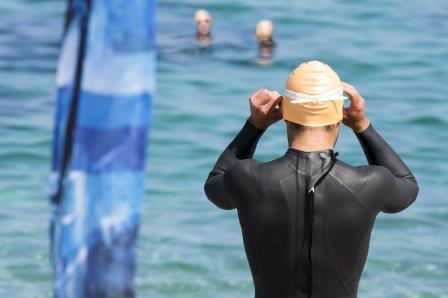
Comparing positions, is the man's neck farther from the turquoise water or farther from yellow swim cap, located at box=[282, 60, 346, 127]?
the turquoise water

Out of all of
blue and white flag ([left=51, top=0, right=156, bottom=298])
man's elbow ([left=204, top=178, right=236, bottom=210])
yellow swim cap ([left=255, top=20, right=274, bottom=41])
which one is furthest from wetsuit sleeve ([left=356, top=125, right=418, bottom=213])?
yellow swim cap ([left=255, top=20, right=274, bottom=41])

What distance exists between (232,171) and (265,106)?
22cm

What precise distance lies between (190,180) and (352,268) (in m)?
7.65

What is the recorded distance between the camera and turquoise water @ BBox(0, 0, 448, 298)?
8.97 m

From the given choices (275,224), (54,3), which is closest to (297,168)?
(275,224)

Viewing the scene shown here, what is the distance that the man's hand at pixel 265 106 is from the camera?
3404mm

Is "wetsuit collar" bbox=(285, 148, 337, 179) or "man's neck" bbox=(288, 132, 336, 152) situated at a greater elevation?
"man's neck" bbox=(288, 132, 336, 152)

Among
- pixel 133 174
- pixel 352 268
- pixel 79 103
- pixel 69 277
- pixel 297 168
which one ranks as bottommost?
pixel 352 268

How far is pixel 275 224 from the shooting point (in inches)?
132

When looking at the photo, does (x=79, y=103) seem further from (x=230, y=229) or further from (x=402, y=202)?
(x=230, y=229)

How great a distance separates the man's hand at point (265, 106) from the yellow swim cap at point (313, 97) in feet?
0.24

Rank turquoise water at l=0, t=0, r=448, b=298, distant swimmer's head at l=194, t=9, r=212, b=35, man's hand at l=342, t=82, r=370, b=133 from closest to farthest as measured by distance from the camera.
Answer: man's hand at l=342, t=82, r=370, b=133 < turquoise water at l=0, t=0, r=448, b=298 < distant swimmer's head at l=194, t=9, r=212, b=35

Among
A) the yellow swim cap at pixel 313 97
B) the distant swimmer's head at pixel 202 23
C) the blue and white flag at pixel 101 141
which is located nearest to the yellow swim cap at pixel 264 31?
the distant swimmer's head at pixel 202 23

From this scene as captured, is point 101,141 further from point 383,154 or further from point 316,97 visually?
point 383,154
